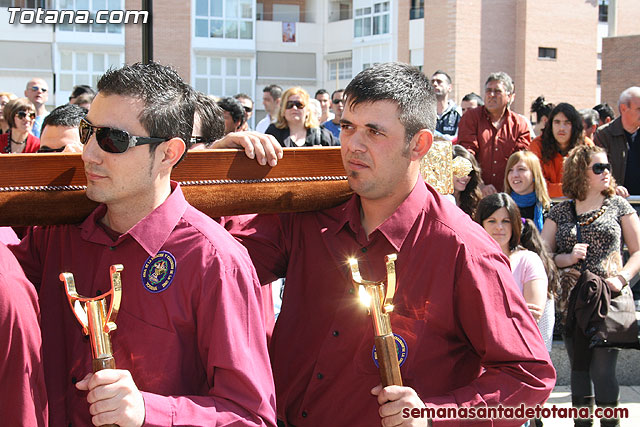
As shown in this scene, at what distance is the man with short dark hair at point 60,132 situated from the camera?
4.57 meters

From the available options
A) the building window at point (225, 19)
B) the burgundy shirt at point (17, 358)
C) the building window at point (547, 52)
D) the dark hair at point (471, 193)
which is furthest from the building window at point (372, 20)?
the burgundy shirt at point (17, 358)

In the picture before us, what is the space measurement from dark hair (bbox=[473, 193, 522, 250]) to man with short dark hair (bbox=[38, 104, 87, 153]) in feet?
8.47

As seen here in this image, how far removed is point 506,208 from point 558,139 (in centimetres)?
266

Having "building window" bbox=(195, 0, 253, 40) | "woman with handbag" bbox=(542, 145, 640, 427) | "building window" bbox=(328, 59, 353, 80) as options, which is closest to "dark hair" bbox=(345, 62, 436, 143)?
"woman with handbag" bbox=(542, 145, 640, 427)

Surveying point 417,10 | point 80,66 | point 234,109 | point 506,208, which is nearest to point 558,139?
point 506,208

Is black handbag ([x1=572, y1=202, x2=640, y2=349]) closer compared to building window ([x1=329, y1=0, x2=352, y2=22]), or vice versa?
black handbag ([x1=572, y1=202, x2=640, y2=349])

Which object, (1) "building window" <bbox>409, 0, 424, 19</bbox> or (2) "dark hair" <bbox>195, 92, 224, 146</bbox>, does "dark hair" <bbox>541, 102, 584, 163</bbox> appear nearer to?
(2) "dark hair" <bbox>195, 92, 224, 146</bbox>

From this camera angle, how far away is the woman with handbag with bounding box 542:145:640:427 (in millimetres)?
5949

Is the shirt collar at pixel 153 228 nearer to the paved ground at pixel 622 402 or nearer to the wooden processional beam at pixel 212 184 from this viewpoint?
the wooden processional beam at pixel 212 184

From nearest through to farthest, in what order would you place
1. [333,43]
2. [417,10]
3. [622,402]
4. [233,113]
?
[622,402] → [233,113] → [417,10] → [333,43]

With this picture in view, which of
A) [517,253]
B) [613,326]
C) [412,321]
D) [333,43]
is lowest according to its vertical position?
[613,326]

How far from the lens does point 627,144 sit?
8.06m

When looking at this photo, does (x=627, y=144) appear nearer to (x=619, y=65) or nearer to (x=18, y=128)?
(x=18, y=128)

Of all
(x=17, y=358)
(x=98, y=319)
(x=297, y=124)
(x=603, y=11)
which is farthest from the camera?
(x=603, y=11)
